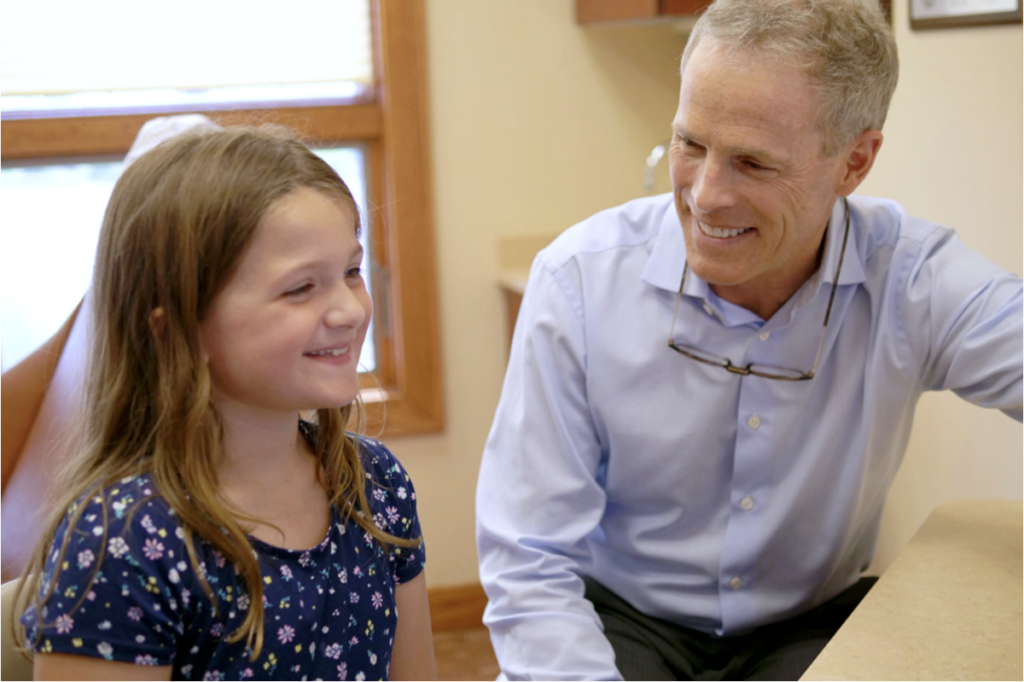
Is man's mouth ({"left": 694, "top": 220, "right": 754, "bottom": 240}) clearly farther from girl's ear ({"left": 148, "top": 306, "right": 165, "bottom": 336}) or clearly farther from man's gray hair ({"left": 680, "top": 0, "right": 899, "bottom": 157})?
girl's ear ({"left": 148, "top": 306, "right": 165, "bottom": 336})

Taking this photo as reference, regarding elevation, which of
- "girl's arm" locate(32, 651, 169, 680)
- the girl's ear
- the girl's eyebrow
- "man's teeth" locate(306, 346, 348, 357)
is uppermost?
the girl's eyebrow

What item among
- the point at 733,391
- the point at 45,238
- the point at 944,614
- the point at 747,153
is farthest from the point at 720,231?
A: the point at 45,238

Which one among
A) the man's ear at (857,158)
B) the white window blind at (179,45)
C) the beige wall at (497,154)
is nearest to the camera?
the man's ear at (857,158)

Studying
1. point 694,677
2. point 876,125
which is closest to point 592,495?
point 694,677

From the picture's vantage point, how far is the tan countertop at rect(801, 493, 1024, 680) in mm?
976

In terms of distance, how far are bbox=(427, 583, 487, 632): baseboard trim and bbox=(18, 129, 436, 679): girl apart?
1.95 metres

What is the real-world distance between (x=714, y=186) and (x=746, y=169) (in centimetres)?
5

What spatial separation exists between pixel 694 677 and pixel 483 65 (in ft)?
5.95

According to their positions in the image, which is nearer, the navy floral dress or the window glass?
the navy floral dress

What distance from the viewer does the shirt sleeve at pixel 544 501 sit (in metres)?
1.26

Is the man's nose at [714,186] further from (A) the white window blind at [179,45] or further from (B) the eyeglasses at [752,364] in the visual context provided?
(A) the white window blind at [179,45]

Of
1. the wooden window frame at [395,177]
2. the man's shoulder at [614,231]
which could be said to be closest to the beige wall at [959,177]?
the man's shoulder at [614,231]

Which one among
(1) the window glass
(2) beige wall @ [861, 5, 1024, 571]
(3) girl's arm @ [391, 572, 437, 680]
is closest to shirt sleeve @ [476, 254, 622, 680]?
(3) girl's arm @ [391, 572, 437, 680]

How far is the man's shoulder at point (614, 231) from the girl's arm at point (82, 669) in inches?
33.2
